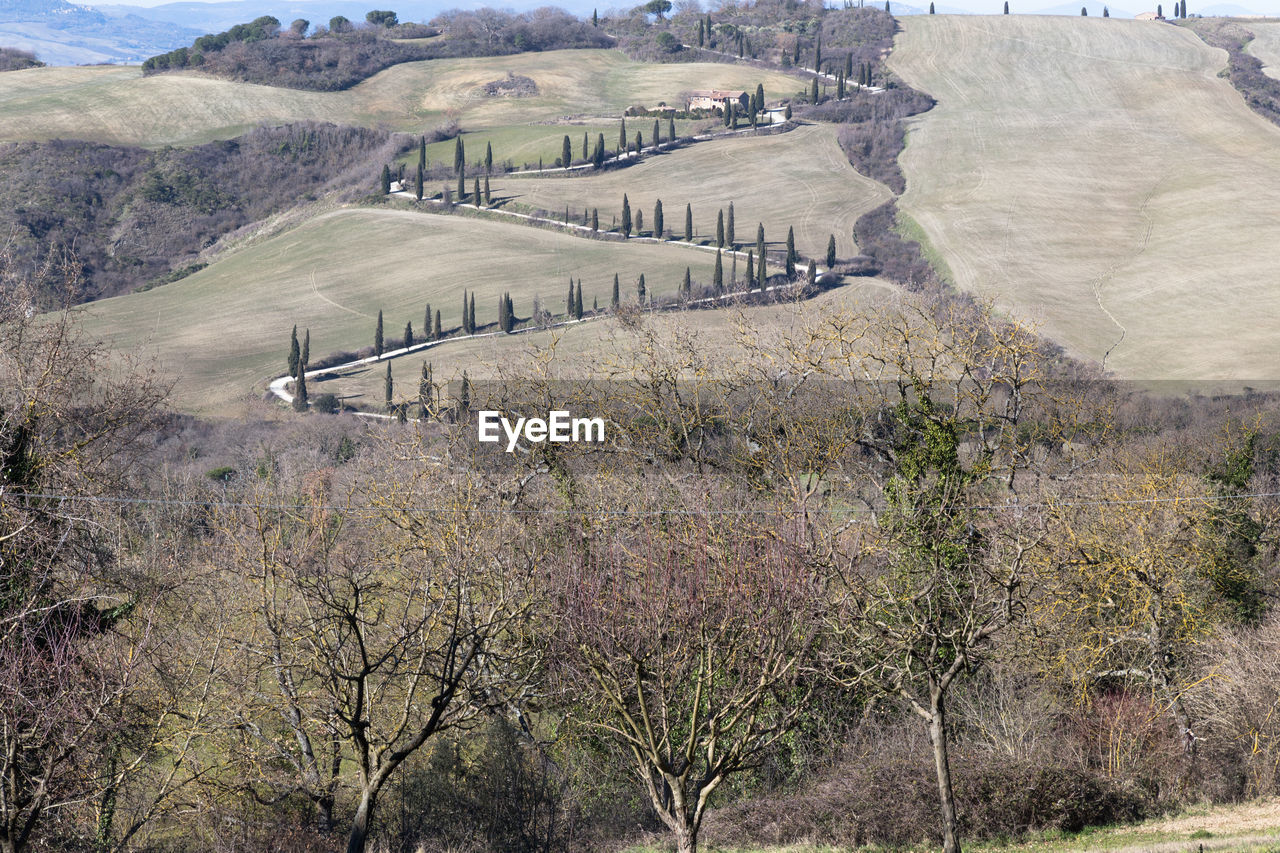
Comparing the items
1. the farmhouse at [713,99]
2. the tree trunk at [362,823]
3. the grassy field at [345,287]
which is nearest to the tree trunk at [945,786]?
the tree trunk at [362,823]

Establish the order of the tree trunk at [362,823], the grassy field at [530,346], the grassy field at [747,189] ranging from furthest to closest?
the grassy field at [747,189] < the grassy field at [530,346] < the tree trunk at [362,823]

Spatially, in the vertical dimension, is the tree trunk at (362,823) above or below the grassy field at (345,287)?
above

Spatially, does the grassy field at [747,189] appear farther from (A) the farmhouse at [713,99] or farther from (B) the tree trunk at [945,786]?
(B) the tree trunk at [945,786]

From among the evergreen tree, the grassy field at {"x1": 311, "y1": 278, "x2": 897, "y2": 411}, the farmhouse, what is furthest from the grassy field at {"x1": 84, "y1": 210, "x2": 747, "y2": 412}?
the farmhouse

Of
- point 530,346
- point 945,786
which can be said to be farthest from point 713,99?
point 945,786

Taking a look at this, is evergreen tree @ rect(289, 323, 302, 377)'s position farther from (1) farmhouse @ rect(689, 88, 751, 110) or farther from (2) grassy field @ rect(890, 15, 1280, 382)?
(1) farmhouse @ rect(689, 88, 751, 110)

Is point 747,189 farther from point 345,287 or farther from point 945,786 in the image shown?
point 945,786
